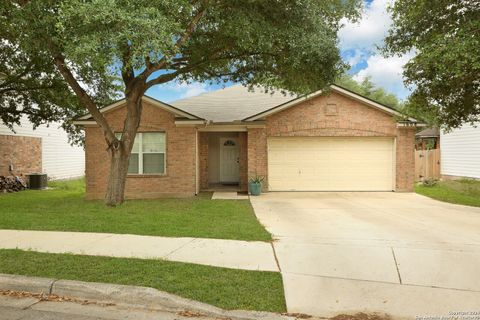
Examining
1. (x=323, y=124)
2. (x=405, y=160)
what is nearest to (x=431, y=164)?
(x=405, y=160)

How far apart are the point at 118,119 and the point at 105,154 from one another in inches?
61.8

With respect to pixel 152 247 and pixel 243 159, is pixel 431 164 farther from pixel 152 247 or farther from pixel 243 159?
pixel 152 247

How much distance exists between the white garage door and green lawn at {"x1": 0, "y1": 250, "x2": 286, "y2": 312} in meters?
11.5

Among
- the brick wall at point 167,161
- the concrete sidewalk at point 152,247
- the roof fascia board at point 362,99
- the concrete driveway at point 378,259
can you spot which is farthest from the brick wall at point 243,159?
the concrete sidewalk at point 152,247

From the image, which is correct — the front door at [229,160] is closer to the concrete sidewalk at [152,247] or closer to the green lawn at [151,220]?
the green lawn at [151,220]

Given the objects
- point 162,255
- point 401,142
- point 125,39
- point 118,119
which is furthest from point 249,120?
point 162,255

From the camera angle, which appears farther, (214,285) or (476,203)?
(476,203)

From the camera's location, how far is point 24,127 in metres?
22.1

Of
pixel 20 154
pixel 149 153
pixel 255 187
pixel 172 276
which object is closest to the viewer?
pixel 172 276

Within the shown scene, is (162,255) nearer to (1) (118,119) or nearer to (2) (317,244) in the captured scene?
(2) (317,244)

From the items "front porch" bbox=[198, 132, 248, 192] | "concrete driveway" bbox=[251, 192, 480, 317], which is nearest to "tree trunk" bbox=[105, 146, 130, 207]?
"concrete driveway" bbox=[251, 192, 480, 317]

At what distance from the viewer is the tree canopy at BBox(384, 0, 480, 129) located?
8898 mm

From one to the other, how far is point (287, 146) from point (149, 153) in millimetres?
5971

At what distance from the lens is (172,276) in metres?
5.06
